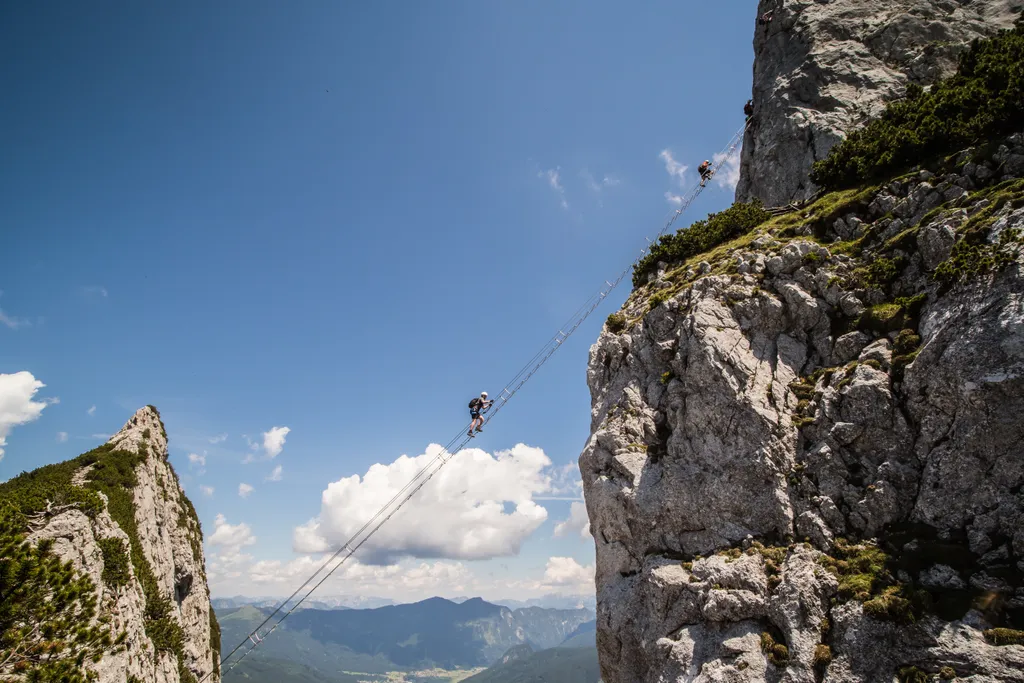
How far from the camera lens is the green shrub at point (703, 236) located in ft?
124

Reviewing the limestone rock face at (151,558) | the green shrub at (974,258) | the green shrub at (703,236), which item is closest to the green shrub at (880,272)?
the green shrub at (974,258)

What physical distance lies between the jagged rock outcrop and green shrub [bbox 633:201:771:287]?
4.94 m

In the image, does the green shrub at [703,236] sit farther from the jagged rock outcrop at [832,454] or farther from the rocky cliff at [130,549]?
the rocky cliff at [130,549]

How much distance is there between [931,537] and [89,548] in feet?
140

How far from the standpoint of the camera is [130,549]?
33875 millimetres

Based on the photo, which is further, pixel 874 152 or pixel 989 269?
pixel 874 152

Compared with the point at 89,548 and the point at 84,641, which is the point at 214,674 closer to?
the point at 89,548

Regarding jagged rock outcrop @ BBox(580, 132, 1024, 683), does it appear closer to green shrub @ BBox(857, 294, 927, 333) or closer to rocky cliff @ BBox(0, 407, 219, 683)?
green shrub @ BBox(857, 294, 927, 333)

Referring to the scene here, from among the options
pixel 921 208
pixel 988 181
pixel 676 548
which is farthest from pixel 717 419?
pixel 988 181

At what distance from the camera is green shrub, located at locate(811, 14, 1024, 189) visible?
25469 millimetres

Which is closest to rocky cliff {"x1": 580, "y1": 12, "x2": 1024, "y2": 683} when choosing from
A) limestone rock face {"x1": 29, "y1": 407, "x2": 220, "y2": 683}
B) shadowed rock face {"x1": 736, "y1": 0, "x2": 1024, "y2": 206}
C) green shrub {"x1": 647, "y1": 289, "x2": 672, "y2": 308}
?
green shrub {"x1": 647, "y1": 289, "x2": 672, "y2": 308}

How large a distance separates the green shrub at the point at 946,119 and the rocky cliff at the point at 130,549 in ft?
151

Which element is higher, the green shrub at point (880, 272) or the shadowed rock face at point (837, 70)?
the shadowed rock face at point (837, 70)

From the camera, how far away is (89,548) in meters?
29.0
